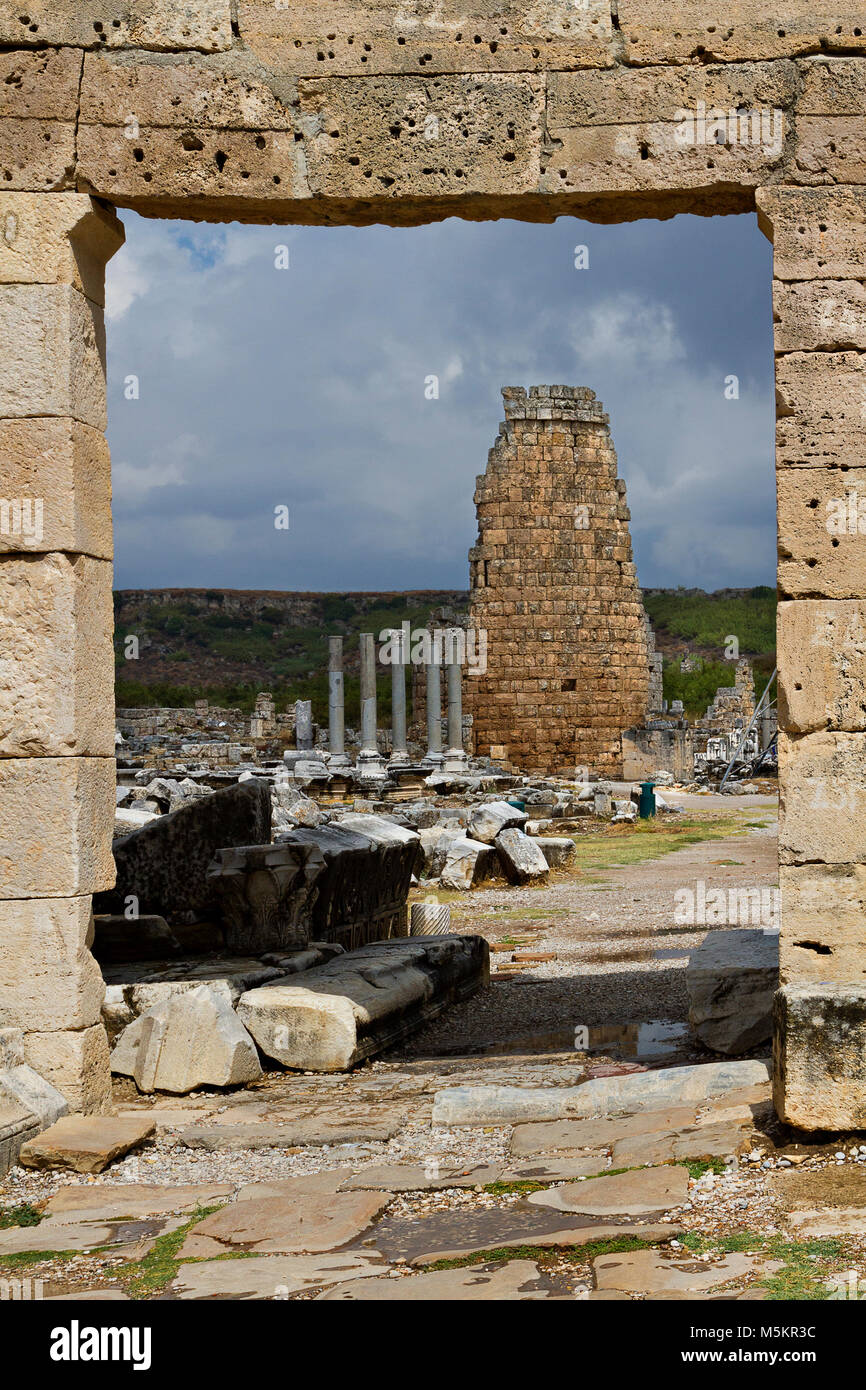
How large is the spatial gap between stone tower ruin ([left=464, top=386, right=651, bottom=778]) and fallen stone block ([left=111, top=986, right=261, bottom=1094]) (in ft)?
76.2

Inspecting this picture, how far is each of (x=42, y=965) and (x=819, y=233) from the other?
4535mm

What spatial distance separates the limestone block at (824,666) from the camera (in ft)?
17.5

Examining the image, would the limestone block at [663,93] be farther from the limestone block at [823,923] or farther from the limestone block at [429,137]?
the limestone block at [823,923]

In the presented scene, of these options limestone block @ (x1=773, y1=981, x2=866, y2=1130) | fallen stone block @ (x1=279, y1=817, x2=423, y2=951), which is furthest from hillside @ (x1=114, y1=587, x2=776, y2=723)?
limestone block @ (x1=773, y1=981, x2=866, y2=1130)

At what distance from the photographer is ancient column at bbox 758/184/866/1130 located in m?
5.28

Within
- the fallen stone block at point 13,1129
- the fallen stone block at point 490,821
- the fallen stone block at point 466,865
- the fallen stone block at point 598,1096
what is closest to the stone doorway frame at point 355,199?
the fallen stone block at point 13,1129

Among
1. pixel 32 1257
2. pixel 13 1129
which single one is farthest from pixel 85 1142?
pixel 32 1257

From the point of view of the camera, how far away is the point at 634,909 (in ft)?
41.4

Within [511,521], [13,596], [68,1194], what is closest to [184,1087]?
[68,1194]

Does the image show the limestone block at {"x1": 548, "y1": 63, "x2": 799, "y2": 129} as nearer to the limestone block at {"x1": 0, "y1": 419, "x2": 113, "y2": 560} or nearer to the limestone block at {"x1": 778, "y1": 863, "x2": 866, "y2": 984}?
the limestone block at {"x1": 0, "y1": 419, "x2": 113, "y2": 560}

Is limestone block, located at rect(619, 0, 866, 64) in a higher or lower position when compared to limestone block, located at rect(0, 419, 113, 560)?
higher

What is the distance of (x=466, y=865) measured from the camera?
49.7ft

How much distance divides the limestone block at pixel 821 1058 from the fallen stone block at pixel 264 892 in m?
4.22

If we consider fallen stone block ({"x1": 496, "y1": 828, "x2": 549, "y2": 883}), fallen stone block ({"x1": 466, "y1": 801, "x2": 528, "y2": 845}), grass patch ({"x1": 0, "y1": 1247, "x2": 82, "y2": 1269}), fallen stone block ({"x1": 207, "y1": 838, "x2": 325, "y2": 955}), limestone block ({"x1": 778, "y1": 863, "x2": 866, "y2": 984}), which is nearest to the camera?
grass patch ({"x1": 0, "y1": 1247, "x2": 82, "y2": 1269})
